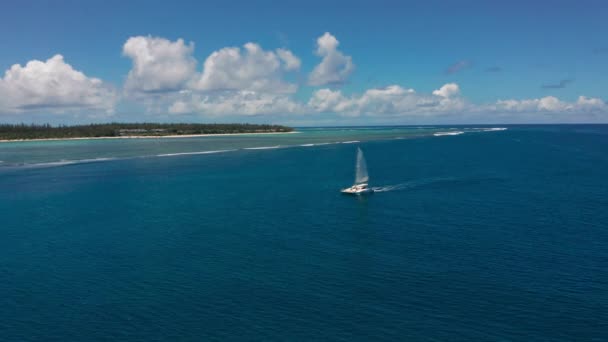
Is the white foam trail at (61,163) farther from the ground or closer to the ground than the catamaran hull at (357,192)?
farther from the ground

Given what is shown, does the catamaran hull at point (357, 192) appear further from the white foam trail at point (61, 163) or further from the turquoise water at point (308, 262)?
the white foam trail at point (61, 163)

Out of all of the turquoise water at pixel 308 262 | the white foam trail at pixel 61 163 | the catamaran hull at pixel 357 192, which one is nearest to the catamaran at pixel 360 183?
the catamaran hull at pixel 357 192

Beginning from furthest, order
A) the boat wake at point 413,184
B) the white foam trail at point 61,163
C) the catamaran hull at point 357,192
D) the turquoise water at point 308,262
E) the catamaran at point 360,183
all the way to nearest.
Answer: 1. the white foam trail at point 61,163
2. the boat wake at point 413,184
3. the catamaran at point 360,183
4. the catamaran hull at point 357,192
5. the turquoise water at point 308,262

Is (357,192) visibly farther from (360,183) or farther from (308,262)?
A: (308,262)

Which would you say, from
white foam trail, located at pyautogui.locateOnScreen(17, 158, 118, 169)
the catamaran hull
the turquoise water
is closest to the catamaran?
the catamaran hull

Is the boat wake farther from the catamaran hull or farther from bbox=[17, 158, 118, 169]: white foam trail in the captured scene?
bbox=[17, 158, 118, 169]: white foam trail

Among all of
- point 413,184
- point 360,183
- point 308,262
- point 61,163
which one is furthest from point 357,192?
point 61,163

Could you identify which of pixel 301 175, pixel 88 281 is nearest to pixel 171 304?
pixel 88 281

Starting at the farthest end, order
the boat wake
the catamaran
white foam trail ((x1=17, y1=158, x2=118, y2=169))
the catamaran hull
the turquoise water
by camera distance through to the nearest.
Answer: white foam trail ((x1=17, y1=158, x2=118, y2=169)) → the boat wake → the catamaran → the catamaran hull → the turquoise water
